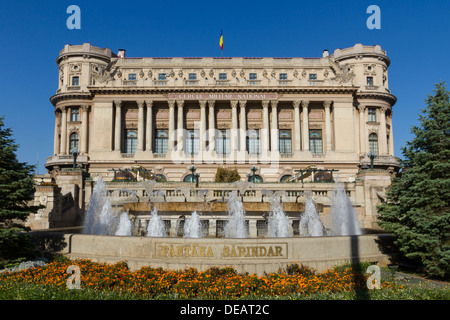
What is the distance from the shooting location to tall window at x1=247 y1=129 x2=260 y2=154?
5256 cm

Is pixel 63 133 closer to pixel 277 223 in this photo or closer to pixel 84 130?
pixel 84 130

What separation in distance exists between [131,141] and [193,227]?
3742 centimetres

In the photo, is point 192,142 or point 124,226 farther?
point 192,142

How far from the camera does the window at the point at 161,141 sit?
174ft

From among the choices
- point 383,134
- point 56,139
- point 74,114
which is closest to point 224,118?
point 74,114

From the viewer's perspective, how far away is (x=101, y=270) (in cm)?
1142

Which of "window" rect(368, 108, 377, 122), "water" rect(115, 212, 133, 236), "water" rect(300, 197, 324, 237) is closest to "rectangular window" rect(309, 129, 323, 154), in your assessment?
"window" rect(368, 108, 377, 122)

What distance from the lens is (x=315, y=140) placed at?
5391 cm

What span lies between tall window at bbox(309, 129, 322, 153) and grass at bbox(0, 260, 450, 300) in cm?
4326

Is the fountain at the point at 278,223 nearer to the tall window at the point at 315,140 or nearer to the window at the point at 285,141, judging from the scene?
the window at the point at 285,141

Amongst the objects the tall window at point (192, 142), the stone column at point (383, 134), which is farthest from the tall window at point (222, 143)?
the stone column at point (383, 134)

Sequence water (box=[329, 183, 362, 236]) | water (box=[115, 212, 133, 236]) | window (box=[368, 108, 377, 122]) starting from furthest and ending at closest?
window (box=[368, 108, 377, 122]) < water (box=[329, 183, 362, 236]) < water (box=[115, 212, 133, 236])

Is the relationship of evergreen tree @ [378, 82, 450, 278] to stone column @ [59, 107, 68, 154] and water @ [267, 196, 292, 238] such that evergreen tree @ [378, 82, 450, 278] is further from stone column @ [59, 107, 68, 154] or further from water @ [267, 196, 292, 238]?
stone column @ [59, 107, 68, 154]

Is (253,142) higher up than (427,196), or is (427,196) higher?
(253,142)
